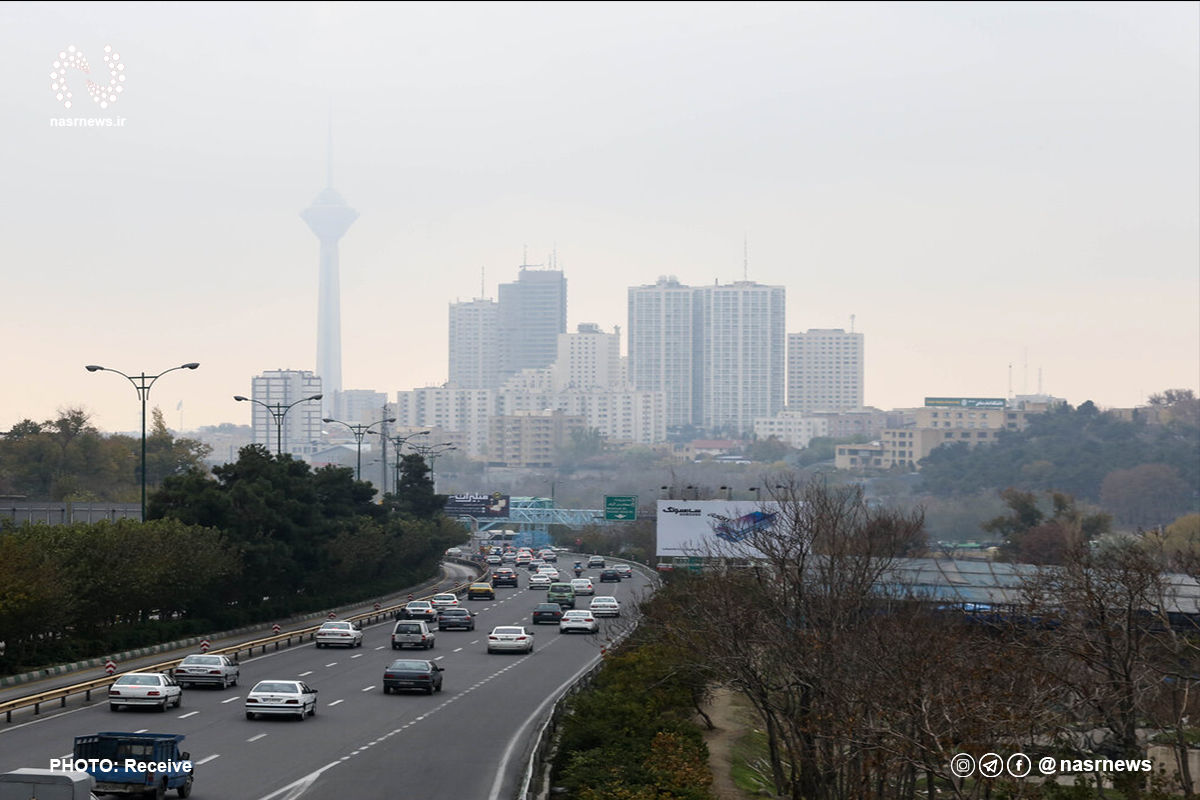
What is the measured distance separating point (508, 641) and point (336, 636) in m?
6.95

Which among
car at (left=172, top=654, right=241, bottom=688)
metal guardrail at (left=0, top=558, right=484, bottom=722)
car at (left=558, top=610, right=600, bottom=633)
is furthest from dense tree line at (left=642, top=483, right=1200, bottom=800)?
car at (left=558, top=610, right=600, bottom=633)

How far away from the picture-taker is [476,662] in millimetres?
57562

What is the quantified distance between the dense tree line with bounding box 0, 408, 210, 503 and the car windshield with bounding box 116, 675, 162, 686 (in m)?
91.5

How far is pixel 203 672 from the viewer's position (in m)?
44.7

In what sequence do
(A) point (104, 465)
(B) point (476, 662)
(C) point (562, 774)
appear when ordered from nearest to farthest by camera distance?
1. (C) point (562, 774)
2. (B) point (476, 662)
3. (A) point (104, 465)

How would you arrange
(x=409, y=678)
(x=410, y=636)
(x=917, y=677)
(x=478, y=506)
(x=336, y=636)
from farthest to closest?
(x=478, y=506) < (x=336, y=636) < (x=410, y=636) < (x=409, y=678) < (x=917, y=677)

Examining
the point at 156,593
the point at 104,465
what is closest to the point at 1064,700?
the point at 156,593

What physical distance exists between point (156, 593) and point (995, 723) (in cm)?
4372

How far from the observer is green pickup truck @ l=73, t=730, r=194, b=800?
25.4 m

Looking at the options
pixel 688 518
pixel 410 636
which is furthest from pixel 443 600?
pixel 410 636

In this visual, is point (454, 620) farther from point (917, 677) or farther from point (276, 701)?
point (917, 677)

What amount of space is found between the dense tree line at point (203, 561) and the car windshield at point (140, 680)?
755 cm

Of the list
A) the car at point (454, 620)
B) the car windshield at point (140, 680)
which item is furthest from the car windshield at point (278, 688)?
the car at point (454, 620)

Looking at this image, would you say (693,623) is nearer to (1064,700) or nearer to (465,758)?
(465,758)
